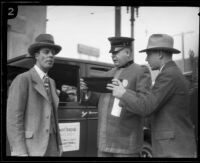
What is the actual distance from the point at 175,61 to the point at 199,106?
52 cm

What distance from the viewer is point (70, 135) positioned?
3867 mm

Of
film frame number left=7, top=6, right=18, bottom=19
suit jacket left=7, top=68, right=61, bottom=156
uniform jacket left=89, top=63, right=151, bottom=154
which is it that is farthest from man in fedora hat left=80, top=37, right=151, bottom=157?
film frame number left=7, top=6, right=18, bottom=19

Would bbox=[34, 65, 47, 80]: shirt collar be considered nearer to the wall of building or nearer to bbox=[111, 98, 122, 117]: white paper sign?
the wall of building

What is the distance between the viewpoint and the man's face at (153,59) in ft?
10.2

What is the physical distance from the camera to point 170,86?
293 centimetres

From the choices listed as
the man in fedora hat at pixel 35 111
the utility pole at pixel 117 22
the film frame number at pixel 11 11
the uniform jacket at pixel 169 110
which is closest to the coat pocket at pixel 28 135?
the man in fedora hat at pixel 35 111

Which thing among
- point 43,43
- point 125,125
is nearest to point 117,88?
point 125,125

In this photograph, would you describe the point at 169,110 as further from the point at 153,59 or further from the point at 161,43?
the point at 161,43

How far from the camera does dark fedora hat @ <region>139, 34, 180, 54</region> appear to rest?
3098mm

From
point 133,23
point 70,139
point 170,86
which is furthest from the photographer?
point 70,139

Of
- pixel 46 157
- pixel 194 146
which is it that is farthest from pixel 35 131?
pixel 194 146

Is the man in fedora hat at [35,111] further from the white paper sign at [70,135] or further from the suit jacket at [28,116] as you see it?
the white paper sign at [70,135]
